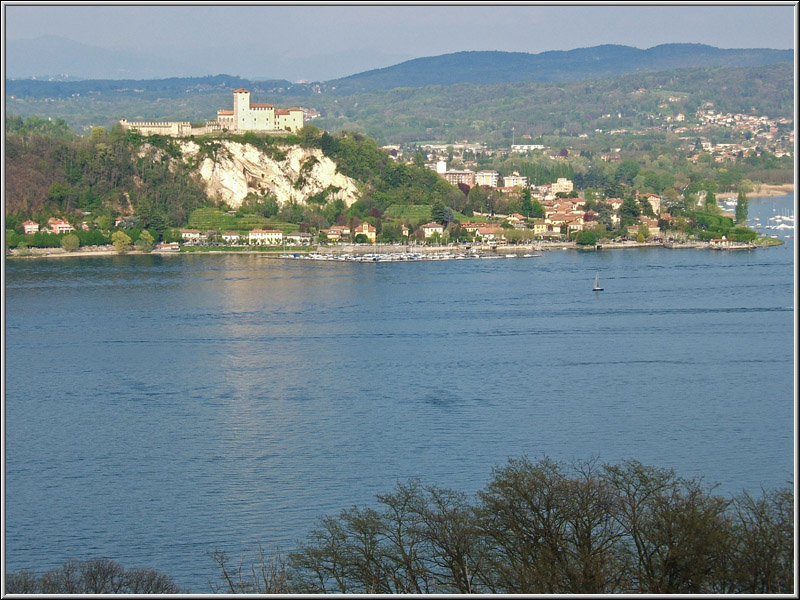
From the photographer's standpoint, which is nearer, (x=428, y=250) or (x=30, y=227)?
(x=428, y=250)

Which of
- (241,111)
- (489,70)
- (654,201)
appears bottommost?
(654,201)

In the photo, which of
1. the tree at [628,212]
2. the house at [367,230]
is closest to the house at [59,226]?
the house at [367,230]

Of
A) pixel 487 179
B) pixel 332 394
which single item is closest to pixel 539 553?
pixel 332 394

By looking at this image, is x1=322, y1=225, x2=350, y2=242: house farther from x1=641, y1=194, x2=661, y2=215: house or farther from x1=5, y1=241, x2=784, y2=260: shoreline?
x1=641, y1=194, x2=661, y2=215: house

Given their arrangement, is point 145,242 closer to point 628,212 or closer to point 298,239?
point 298,239

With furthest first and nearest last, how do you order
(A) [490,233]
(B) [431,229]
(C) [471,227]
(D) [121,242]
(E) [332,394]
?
(C) [471,227], (A) [490,233], (B) [431,229], (D) [121,242], (E) [332,394]

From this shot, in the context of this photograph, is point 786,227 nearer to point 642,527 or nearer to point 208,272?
point 208,272

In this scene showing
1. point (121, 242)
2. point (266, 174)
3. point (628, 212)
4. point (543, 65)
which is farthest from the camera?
point (543, 65)
